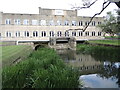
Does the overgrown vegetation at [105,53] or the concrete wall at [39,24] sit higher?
the concrete wall at [39,24]

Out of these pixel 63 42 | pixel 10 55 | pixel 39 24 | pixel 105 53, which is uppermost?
pixel 39 24

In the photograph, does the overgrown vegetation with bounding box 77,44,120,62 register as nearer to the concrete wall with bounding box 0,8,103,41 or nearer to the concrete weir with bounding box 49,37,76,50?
the concrete weir with bounding box 49,37,76,50

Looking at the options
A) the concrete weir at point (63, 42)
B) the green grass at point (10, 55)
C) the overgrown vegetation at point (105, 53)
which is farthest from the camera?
the concrete weir at point (63, 42)

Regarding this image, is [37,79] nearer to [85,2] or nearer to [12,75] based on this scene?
[12,75]

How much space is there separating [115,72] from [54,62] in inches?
190

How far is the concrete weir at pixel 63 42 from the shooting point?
A: 32.8 meters

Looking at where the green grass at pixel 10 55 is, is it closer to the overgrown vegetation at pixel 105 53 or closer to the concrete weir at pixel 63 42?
the overgrown vegetation at pixel 105 53

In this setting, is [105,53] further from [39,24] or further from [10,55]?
[39,24]

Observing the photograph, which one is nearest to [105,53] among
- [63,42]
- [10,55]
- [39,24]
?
[10,55]

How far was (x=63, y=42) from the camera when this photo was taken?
116 ft

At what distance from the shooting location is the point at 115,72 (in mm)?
12336

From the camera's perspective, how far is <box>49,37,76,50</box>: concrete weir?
107 ft

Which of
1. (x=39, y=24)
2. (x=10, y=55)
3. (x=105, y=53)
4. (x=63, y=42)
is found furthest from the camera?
(x=39, y=24)

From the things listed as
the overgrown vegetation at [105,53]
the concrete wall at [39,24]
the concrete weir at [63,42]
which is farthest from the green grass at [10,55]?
the concrete wall at [39,24]
